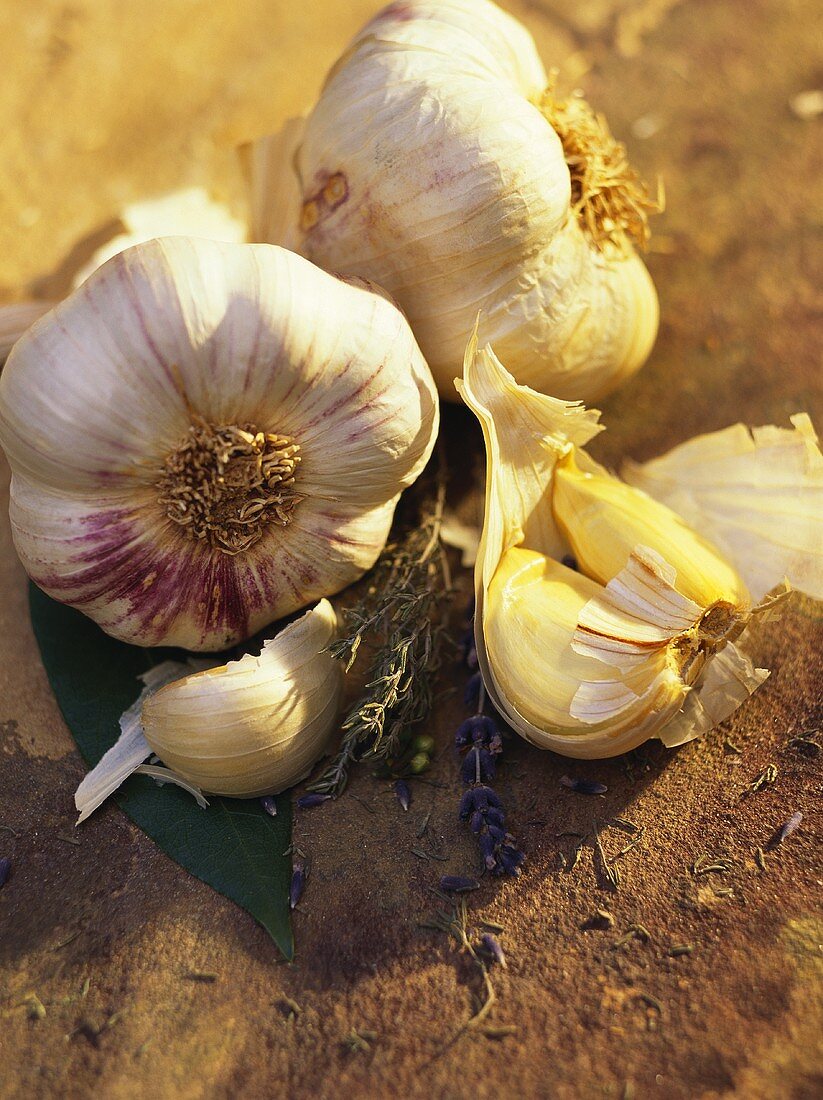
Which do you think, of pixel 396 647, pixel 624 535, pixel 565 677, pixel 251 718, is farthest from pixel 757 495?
pixel 251 718

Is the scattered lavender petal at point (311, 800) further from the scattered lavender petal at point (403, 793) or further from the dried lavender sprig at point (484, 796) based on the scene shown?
the dried lavender sprig at point (484, 796)

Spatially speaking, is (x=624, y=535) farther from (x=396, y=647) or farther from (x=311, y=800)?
(x=311, y=800)

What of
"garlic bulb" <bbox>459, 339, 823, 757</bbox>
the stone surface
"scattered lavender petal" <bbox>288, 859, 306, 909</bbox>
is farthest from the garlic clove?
"scattered lavender petal" <bbox>288, 859, 306, 909</bbox>

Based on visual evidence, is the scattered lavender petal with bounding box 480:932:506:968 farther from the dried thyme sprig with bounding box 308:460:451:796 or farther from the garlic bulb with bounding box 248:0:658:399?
the garlic bulb with bounding box 248:0:658:399

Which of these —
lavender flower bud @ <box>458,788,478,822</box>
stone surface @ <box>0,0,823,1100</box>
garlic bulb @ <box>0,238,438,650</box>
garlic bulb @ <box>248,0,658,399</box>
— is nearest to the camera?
stone surface @ <box>0,0,823,1100</box>

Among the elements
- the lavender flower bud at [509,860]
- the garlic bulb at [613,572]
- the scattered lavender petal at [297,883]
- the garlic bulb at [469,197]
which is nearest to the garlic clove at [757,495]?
the garlic bulb at [613,572]
